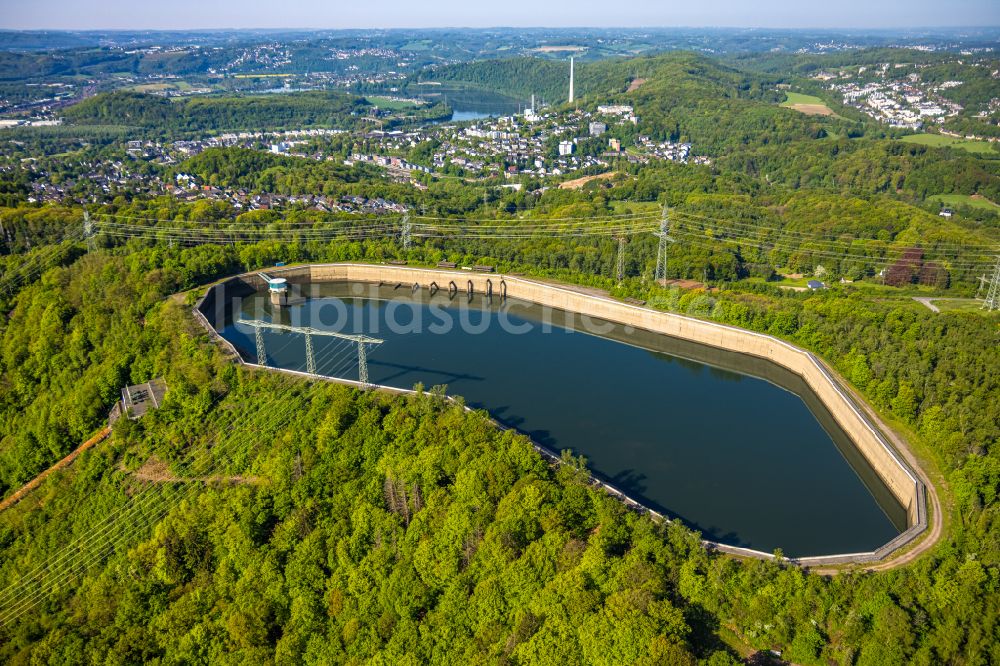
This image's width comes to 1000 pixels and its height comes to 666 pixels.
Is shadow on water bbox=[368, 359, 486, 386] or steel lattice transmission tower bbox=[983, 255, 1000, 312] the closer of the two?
shadow on water bbox=[368, 359, 486, 386]

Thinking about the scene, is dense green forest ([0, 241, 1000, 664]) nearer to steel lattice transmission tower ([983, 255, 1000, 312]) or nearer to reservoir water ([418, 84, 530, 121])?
steel lattice transmission tower ([983, 255, 1000, 312])

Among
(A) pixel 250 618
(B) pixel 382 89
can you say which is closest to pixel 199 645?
(A) pixel 250 618

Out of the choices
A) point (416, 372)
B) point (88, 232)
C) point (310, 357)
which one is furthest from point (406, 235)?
point (310, 357)

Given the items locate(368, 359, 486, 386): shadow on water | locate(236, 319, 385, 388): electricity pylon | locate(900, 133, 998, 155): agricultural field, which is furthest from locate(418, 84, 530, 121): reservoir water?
locate(236, 319, 385, 388): electricity pylon

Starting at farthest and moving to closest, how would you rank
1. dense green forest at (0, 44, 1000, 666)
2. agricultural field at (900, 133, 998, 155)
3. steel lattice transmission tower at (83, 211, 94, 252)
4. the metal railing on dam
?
1. agricultural field at (900, 133, 998, 155)
2. steel lattice transmission tower at (83, 211, 94, 252)
3. the metal railing on dam
4. dense green forest at (0, 44, 1000, 666)

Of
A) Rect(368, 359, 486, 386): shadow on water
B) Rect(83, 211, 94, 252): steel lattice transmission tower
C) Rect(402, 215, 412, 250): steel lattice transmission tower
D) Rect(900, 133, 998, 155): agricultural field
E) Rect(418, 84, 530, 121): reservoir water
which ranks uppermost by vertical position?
Rect(83, 211, 94, 252): steel lattice transmission tower

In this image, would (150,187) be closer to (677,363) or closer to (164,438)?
(164,438)

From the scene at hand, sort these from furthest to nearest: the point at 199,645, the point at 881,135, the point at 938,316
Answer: the point at 881,135, the point at 938,316, the point at 199,645
